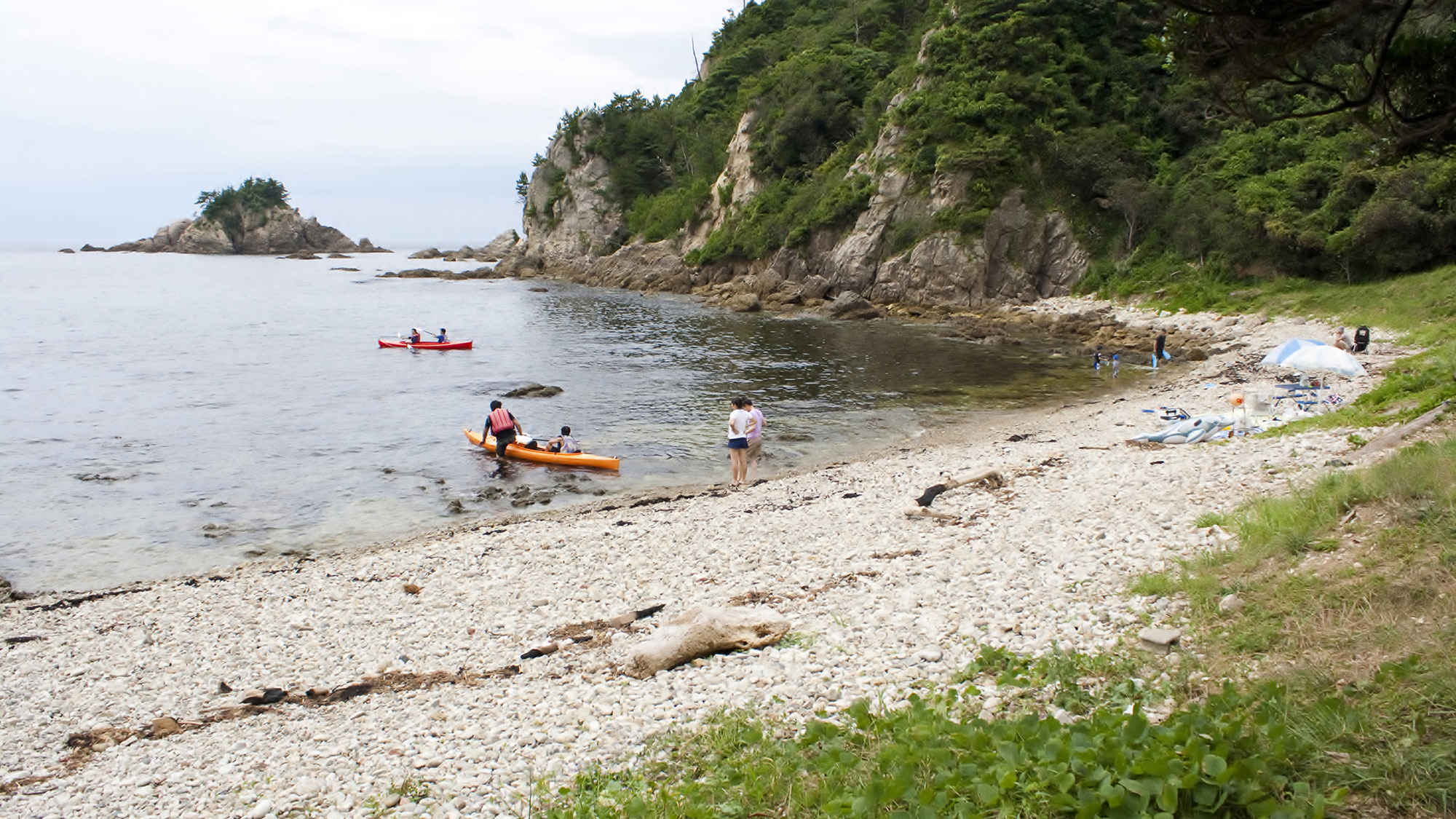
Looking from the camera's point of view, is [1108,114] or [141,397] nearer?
[141,397]

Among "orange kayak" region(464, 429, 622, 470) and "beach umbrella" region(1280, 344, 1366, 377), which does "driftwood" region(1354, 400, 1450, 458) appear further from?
"orange kayak" region(464, 429, 622, 470)

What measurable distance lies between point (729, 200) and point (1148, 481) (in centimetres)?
7148

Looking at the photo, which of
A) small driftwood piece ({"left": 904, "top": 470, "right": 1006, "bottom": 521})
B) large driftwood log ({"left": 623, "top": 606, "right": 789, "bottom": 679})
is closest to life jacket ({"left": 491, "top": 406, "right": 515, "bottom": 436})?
small driftwood piece ({"left": 904, "top": 470, "right": 1006, "bottom": 521})

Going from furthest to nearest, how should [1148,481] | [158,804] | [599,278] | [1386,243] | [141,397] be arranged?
[599,278]
[1386,243]
[141,397]
[1148,481]
[158,804]

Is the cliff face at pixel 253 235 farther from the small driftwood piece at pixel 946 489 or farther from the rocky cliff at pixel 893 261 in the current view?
the small driftwood piece at pixel 946 489

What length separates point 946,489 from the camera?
622 inches

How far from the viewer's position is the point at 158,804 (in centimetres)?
737

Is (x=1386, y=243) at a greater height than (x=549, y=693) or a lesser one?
greater

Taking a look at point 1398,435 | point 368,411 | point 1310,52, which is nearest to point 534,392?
point 368,411

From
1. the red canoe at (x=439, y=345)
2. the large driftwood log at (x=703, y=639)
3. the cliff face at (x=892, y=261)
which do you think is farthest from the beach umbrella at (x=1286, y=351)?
the red canoe at (x=439, y=345)

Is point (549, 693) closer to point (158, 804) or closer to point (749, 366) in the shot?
point (158, 804)

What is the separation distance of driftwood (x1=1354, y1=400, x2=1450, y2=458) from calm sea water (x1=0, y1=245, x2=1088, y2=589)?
13.0 metres

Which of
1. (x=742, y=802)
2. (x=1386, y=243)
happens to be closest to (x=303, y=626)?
(x=742, y=802)

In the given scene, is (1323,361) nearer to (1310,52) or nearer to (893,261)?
(1310,52)
